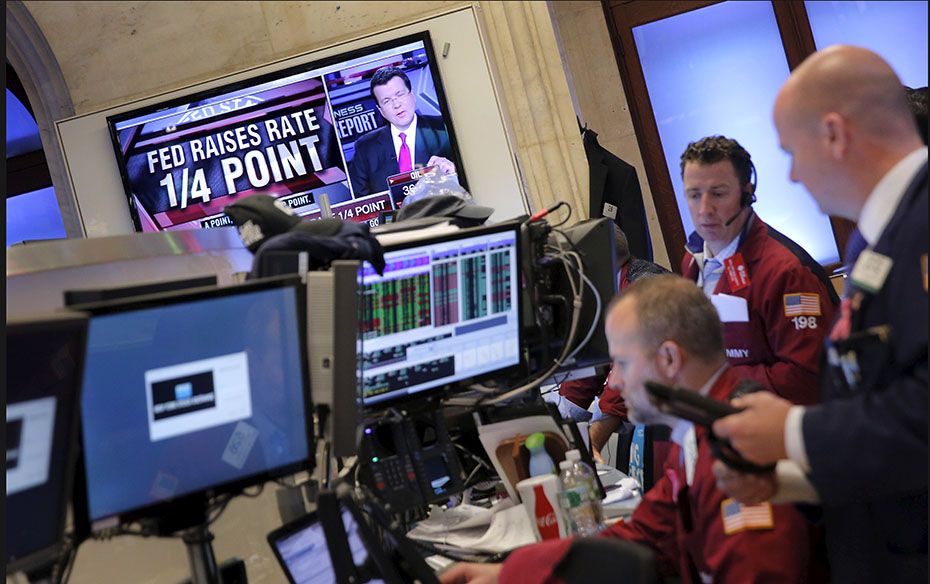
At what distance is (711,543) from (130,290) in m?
1.14

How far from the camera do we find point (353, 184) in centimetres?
574

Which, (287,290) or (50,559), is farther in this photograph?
(287,290)

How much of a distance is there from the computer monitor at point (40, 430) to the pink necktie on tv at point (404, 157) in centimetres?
419

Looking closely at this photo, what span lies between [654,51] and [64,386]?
6081 millimetres

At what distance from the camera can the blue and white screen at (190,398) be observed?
172cm

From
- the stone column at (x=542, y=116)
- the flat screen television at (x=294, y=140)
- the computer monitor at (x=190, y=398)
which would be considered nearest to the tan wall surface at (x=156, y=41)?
the flat screen television at (x=294, y=140)

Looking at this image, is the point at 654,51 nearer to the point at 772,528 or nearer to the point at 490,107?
the point at 490,107

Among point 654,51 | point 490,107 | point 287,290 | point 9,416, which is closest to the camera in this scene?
point 9,416

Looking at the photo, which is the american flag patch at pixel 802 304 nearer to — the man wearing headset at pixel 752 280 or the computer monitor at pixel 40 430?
the man wearing headset at pixel 752 280

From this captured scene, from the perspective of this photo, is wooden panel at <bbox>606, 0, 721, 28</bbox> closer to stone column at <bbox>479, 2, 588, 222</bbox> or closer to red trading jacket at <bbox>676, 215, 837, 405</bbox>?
stone column at <bbox>479, 2, 588, 222</bbox>

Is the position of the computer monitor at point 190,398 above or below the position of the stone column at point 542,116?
below

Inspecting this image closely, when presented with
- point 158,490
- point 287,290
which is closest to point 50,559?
point 158,490

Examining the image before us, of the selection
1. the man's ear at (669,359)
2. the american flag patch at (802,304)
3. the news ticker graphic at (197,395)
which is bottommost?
the american flag patch at (802,304)

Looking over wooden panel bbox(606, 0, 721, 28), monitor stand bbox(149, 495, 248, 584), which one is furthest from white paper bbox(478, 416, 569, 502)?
wooden panel bbox(606, 0, 721, 28)
